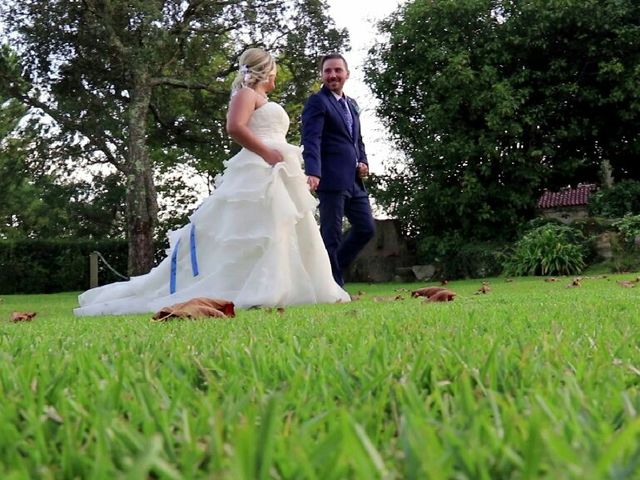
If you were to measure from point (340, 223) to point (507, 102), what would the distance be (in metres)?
9.80

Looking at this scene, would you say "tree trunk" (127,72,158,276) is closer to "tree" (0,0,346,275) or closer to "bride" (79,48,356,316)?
"tree" (0,0,346,275)

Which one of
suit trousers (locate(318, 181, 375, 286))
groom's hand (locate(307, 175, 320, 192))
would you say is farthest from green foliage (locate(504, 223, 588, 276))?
groom's hand (locate(307, 175, 320, 192))

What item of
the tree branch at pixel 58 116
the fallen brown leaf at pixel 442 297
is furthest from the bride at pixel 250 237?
the tree branch at pixel 58 116

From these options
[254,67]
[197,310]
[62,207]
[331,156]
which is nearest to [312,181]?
[331,156]

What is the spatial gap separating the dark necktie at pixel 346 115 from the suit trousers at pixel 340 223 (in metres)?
0.58

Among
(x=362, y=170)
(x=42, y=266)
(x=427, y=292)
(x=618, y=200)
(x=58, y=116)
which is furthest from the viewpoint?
(x=42, y=266)

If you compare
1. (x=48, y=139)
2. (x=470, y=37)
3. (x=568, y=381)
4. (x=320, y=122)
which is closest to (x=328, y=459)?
(x=568, y=381)

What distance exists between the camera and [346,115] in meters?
7.33

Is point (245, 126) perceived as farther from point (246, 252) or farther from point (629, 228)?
point (629, 228)

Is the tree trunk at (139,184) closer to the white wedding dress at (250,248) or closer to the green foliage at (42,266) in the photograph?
the green foliage at (42,266)

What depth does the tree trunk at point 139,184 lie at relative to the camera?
18.1 meters

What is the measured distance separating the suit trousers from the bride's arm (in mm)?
876

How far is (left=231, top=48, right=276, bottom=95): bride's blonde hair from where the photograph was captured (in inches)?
259

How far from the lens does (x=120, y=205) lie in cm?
4150
